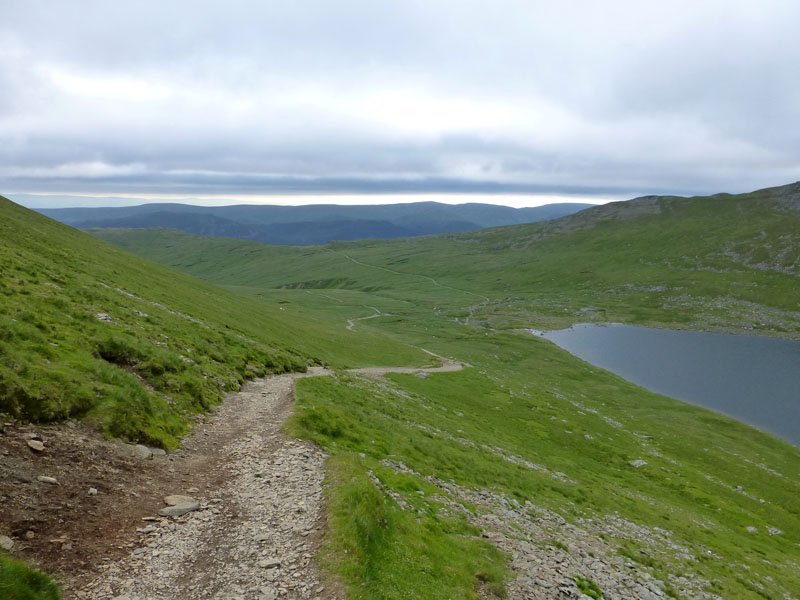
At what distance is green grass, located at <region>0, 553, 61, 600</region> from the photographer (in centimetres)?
920

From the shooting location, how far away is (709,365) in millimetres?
109750

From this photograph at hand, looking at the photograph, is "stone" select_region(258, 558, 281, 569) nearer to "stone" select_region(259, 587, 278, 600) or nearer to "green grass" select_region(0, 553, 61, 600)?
"stone" select_region(259, 587, 278, 600)

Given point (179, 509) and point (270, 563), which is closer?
point (270, 563)

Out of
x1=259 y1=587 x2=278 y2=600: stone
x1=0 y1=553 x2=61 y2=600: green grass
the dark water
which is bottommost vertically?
the dark water

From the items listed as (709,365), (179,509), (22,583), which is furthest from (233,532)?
(709,365)

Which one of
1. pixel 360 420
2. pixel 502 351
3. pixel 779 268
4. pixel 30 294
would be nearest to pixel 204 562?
pixel 360 420

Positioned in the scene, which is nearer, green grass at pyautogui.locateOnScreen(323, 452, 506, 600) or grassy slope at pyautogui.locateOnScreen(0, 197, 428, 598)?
green grass at pyautogui.locateOnScreen(323, 452, 506, 600)

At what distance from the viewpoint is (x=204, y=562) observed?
1288 cm

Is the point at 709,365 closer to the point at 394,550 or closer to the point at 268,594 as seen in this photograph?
the point at 394,550

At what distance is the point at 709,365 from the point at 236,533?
127 meters

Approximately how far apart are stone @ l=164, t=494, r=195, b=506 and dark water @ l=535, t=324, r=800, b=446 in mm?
85022

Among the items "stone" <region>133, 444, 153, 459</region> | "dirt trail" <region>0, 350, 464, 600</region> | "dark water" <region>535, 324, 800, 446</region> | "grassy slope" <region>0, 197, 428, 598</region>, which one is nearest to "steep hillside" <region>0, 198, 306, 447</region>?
"grassy slope" <region>0, 197, 428, 598</region>

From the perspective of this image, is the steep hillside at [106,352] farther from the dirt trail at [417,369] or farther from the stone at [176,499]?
the dirt trail at [417,369]

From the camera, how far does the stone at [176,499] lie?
15459 millimetres
